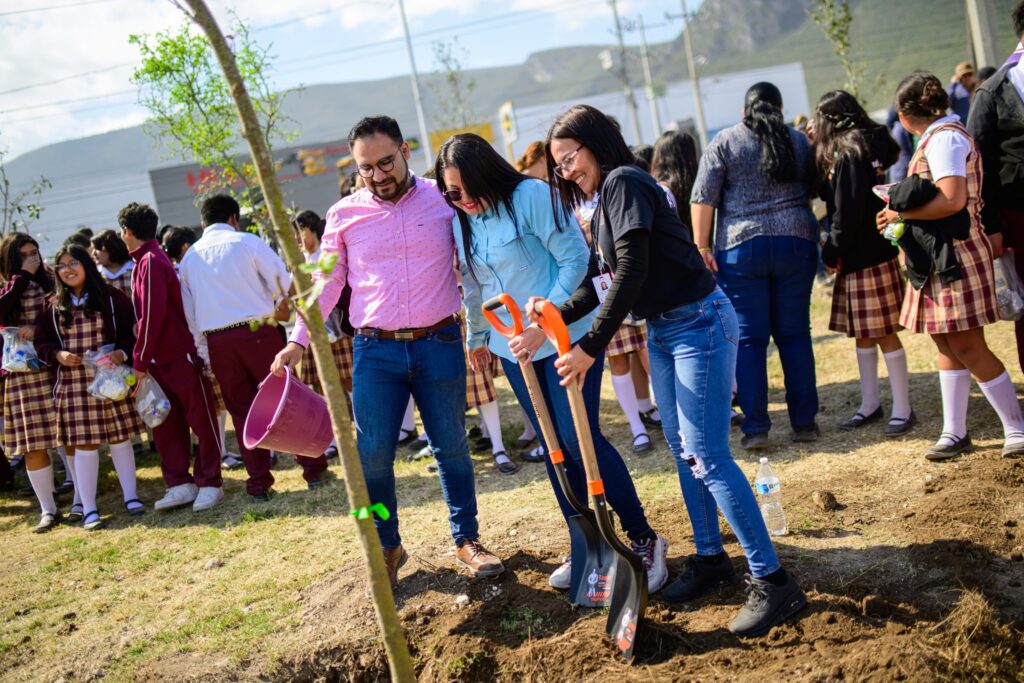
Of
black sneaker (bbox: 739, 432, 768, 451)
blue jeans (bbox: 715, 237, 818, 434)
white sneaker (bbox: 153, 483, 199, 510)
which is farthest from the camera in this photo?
white sneaker (bbox: 153, 483, 199, 510)

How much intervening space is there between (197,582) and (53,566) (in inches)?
53.1

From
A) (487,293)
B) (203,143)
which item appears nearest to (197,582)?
(487,293)

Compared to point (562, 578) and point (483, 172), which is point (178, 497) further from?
point (483, 172)

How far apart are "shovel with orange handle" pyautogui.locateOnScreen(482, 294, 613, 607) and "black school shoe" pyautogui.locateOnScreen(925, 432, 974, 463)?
213 centimetres

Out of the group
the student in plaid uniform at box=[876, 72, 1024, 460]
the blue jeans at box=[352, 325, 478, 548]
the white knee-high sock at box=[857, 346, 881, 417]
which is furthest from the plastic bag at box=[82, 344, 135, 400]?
the student in plaid uniform at box=[876, 72, 1024, 460]

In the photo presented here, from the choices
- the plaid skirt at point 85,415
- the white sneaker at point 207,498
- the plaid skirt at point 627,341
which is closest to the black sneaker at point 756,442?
the plaid skirt at point 627,341

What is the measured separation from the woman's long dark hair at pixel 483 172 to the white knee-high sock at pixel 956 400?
8.16 ft

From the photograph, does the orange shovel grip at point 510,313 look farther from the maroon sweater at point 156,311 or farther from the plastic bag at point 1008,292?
the maroon sweater at point 156,311

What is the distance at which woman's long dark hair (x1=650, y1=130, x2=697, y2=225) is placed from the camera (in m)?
5.64

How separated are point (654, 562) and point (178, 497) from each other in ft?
13.7

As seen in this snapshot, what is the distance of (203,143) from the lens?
991 cm

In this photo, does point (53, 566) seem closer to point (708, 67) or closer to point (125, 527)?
point (125, 527)

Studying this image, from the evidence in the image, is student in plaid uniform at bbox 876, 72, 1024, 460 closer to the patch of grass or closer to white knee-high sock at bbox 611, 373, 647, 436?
white knee-high sock at bbox 611, 373, 647, 436

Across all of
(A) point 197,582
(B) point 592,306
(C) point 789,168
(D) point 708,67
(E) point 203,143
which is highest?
(D) point 708,67
